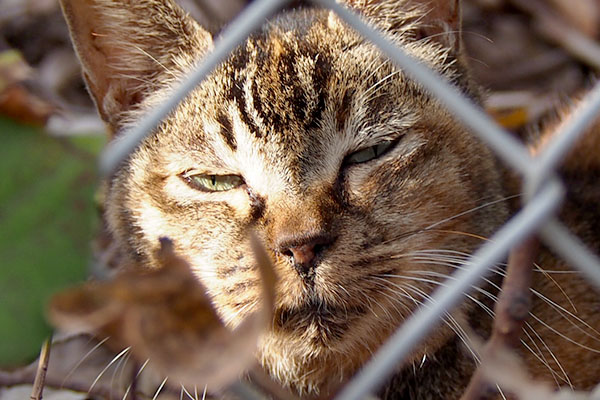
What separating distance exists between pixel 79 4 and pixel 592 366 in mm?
1383

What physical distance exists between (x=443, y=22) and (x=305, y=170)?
56cm

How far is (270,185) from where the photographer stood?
4.20ft

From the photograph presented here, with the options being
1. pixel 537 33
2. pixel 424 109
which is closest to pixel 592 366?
pixel 424 109

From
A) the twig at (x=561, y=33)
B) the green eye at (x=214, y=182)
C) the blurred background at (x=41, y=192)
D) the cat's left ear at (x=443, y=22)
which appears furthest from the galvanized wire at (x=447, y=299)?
the twig at (x=561, y=33)

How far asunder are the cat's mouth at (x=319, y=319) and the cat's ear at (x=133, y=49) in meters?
0.60

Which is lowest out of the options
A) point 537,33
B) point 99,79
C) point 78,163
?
point 99,79

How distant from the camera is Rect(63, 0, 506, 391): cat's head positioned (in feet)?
4.08

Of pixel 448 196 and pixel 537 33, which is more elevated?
pixel 537 33

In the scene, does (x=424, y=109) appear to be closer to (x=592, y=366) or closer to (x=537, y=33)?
(x=592, y=366)

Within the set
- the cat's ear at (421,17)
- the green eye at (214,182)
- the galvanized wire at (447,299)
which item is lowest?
the green eye at (214,182)

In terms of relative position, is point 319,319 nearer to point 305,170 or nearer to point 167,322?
point 305,170

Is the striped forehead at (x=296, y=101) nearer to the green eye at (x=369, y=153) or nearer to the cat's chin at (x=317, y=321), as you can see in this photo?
the green eye at (x=369, y=153)

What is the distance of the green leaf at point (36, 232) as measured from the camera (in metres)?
0.71

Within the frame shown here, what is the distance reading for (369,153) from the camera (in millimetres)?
1403
